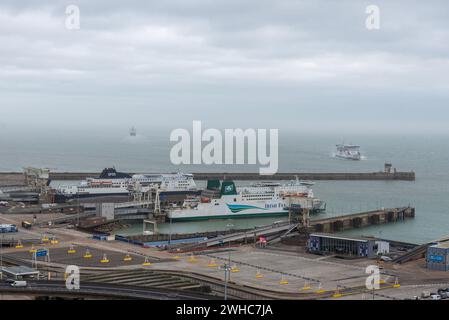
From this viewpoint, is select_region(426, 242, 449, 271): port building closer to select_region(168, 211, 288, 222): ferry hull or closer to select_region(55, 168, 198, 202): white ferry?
select_region(168, 211, 288, 222): ferry hull

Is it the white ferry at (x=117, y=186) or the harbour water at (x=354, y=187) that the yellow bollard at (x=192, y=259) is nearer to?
the harbour water at (x=354, y=187)

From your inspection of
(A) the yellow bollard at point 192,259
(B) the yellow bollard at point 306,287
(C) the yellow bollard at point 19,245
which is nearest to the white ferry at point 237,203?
(C) the yellow bollard at point 19,245

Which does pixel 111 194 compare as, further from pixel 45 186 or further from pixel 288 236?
pixel 288 236

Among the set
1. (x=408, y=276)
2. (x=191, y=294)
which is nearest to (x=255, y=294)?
(x=191, y=294)

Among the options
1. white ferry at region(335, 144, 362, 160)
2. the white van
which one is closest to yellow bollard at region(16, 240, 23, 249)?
the white van

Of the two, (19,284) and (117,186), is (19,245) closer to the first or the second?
(19,284)

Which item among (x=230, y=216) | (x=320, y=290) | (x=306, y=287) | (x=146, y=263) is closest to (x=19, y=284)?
(x=146, y=263)
